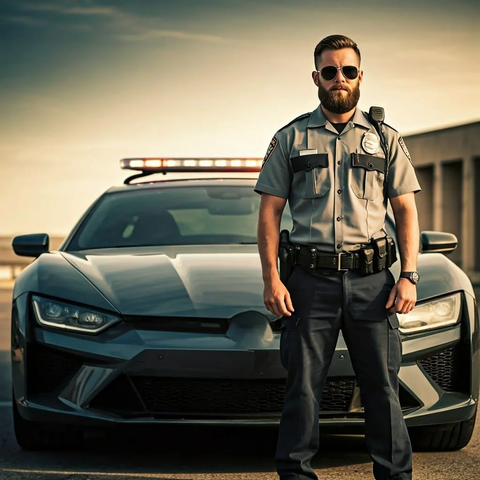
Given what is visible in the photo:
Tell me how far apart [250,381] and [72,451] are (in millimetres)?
1077

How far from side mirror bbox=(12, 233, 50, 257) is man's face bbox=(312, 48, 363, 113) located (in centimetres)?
233

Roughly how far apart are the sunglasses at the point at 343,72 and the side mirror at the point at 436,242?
1939mm

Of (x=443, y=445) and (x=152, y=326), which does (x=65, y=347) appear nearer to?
(x=152, y=326)

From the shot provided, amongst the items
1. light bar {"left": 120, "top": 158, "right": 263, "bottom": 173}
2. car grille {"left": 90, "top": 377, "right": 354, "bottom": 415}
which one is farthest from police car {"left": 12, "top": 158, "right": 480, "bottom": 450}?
light bar {"left": 120, "top": 158, "right": 263, "bottom": 173}

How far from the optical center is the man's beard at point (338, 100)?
3869 mm

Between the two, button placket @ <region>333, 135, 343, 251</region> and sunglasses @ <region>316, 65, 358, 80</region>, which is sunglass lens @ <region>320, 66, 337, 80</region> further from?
button placket @ <region>333, 135, 343, 251</region>

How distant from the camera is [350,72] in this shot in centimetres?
385

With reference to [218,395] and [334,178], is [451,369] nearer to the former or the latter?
[218,395]

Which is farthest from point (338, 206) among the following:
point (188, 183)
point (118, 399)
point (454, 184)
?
point (454, 184)

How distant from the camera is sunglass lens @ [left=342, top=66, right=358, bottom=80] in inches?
151

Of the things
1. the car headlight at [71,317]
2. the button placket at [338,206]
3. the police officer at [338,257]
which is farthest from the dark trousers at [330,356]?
the car headlight at [71,317]

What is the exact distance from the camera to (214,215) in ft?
20.2

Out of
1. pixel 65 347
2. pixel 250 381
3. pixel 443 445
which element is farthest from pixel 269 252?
pixel 443 445

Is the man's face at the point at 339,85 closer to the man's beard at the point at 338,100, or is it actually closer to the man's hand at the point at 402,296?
the man's beard at the point at 338,100
